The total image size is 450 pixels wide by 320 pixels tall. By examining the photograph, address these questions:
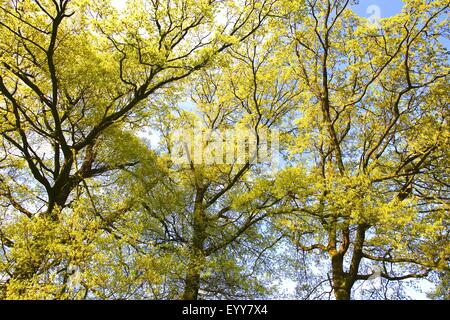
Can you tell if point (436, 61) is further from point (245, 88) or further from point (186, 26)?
point (186, 26)

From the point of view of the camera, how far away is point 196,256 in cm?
1263

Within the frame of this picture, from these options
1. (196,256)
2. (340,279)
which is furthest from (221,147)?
(340,279)

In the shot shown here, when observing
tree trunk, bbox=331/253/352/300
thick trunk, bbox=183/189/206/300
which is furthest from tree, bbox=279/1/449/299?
thick trunk, bbox=183/189/206/300

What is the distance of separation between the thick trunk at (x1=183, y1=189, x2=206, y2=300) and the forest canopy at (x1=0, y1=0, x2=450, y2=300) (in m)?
0.05

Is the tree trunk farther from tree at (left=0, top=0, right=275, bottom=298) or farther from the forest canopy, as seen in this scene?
tree at (left=0, top=0, right=275, bottom=298)

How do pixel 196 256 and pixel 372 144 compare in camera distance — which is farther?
pixel 372 144

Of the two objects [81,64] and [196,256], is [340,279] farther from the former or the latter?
[81,64]

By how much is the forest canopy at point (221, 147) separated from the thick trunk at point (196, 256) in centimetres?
5

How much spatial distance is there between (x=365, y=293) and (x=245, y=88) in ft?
28.8

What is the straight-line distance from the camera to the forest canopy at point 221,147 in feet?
34.5

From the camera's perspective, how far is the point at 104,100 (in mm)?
12883

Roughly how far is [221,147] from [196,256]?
477 centimetres

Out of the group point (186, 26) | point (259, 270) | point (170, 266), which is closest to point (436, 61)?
point (186, 26)

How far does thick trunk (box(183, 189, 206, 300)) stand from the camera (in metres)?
12.4
